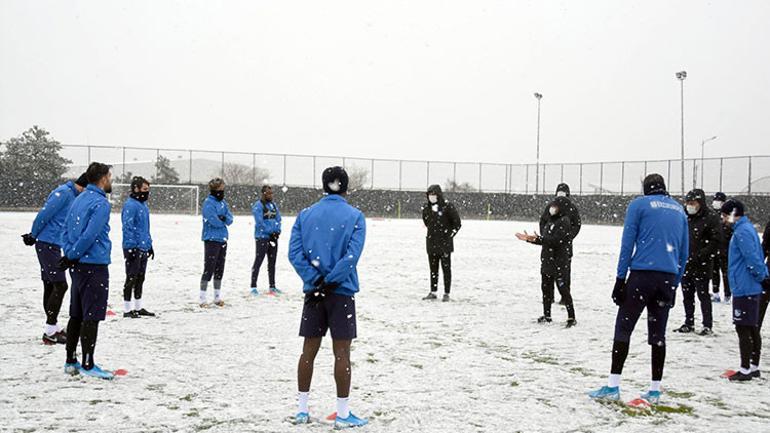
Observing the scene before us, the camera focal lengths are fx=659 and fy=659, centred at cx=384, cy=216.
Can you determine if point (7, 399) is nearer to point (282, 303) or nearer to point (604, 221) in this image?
point (282, 303)

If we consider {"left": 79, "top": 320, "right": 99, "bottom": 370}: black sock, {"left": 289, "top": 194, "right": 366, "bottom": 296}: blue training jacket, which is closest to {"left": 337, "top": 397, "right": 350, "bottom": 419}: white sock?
{"left": 289, "top": 194, "right": 366, "bottom": 296}: blue training jacket

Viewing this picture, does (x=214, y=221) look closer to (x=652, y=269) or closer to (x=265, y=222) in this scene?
(x=265, y=222)

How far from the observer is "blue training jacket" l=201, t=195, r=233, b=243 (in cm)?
990

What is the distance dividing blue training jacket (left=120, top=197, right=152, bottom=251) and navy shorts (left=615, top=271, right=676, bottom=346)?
6.36 m

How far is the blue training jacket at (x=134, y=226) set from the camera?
8.95 m

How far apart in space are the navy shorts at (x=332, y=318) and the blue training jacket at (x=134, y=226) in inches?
200

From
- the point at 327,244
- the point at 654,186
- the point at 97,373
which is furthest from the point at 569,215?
the point at 97,373

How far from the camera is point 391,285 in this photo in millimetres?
12773

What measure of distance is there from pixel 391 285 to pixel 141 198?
5.31 metres

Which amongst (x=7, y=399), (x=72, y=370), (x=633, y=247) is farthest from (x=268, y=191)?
(x=633, y=247)

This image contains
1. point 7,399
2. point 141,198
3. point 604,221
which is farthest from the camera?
point 604,221

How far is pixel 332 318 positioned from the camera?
4.69 metres

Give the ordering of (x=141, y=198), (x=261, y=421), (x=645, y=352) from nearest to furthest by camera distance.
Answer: (x=261, y=421)
(x=645, y=352)
(x=141, y=198)

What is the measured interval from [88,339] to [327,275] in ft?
8.61
